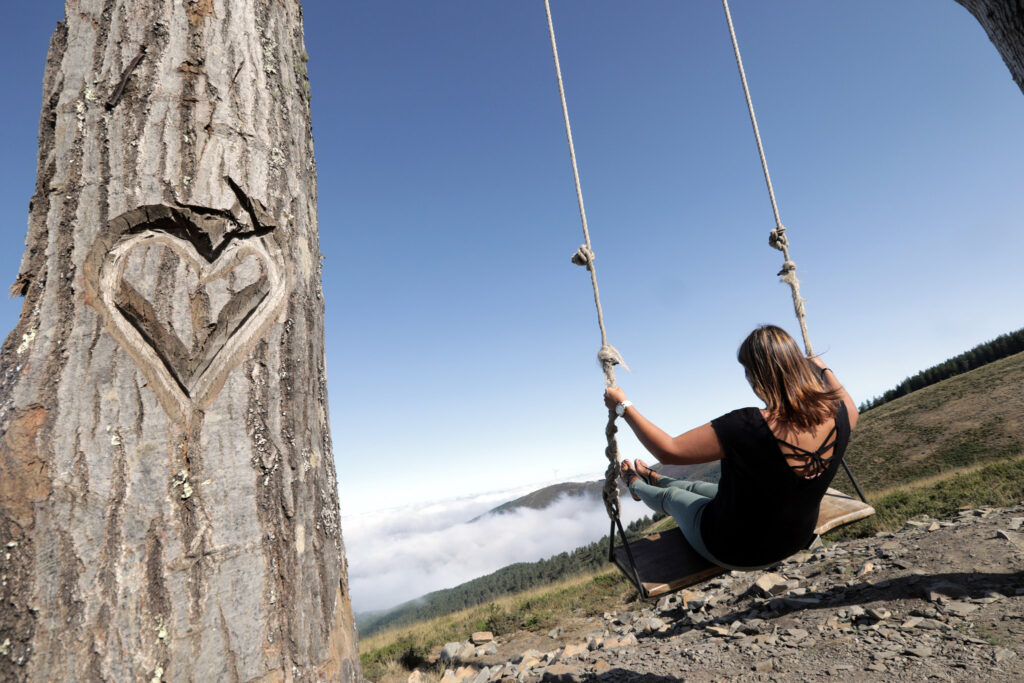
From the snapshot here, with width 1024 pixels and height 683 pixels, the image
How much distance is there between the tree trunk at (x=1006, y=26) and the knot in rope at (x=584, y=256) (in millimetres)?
2289

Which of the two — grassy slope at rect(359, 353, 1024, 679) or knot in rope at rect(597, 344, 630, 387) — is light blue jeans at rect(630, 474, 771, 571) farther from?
grassy slope at rect(359, 353, 1024, 679)

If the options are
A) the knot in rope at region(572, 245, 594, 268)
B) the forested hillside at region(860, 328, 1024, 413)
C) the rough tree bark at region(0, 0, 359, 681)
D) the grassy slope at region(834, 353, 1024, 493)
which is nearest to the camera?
the rough tree bark at region(0, 0, 359, 681)

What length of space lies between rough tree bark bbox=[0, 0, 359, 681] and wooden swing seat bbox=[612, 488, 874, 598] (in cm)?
230

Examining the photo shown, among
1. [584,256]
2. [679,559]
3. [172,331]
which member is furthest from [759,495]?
→ [172,331]

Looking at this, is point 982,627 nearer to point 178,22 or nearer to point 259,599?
point 259,599

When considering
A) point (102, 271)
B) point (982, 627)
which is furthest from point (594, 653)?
point (102, 271)

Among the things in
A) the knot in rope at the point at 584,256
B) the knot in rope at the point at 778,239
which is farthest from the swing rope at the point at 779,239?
the knot in rope at the point at 584,256

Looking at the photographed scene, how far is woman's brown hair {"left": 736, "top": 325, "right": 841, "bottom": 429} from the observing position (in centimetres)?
247

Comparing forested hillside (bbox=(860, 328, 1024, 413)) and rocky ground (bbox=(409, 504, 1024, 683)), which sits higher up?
forested hillside (bbox=(860, 328, 1024, 413))

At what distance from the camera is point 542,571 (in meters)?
25.3

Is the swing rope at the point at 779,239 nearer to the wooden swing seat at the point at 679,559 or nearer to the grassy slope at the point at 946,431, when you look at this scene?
the wooden swing seat at the point at 679,559

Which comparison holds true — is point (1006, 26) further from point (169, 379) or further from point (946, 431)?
point (946, 431)

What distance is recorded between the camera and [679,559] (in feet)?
10.7

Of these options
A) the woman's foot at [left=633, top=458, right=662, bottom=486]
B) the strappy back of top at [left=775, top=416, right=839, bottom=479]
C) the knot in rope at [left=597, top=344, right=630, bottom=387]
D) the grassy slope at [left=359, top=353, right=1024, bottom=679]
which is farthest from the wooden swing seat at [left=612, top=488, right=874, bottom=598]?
the grassy slope at [left=359, top=353, right=1024, bottom=679]
